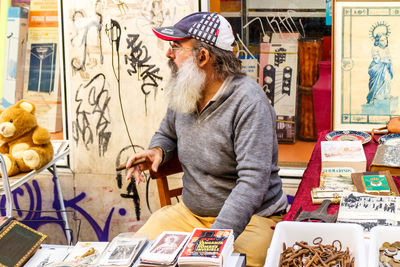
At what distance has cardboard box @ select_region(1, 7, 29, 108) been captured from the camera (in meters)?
4.48

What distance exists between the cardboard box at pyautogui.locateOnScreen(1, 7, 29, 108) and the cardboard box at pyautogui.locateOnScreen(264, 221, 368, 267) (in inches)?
120

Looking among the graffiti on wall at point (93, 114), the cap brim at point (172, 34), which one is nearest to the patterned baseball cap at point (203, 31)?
the cap brim at point (172, 34)

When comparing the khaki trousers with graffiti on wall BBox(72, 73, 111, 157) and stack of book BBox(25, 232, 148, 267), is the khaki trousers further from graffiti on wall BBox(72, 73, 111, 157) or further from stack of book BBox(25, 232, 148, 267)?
graffiti on wall BBox(72, 73, 111, 157)

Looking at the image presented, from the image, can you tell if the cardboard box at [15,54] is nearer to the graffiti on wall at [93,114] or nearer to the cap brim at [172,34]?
the graffiti on wall at [93,114]

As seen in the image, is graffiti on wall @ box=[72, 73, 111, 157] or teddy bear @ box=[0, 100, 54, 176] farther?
graffiti on wall @ box=[72, 73, 111, 157]

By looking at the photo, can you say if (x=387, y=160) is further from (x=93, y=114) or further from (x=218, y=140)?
(x=93, y=114)

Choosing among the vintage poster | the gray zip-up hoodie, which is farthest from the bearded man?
the vintage poster

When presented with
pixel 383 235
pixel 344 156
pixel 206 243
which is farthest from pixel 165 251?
pixel 344 156

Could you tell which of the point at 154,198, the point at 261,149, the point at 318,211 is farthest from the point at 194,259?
the point at 154,198

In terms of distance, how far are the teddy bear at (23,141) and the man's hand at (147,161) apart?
0.88m

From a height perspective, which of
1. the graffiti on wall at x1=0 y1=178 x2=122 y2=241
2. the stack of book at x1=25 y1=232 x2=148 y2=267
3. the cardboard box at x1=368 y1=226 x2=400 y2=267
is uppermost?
the cardboard box at x1=368 y1=226 x2=400 y2=267

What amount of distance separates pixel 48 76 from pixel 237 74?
2.03m

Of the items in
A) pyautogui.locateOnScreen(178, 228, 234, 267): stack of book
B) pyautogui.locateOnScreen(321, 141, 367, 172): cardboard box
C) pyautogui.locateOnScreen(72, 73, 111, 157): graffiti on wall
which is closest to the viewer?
pyautogui.locateOnScreen(178, 228, 234, 267): stack of book

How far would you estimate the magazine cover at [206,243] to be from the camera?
193 cm
